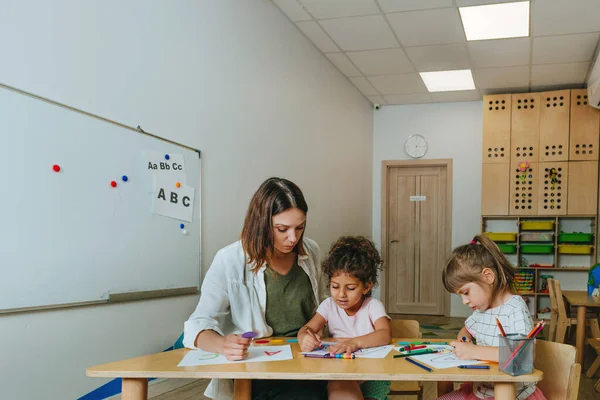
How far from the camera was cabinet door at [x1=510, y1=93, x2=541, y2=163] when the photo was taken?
691 centimetres

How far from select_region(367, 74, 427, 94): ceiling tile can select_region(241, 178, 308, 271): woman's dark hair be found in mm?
5034

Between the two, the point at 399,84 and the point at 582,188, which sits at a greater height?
the point at 399,84

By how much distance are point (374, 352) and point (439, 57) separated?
479 cm

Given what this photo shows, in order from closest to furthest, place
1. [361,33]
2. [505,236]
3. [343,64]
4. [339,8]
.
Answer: [339,8]
[361,33]
[343,64]
[505,236]

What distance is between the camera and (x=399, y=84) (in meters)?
7.11

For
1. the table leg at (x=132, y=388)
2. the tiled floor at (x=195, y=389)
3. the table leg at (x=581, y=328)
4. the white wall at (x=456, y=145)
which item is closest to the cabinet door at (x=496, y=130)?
the white wall at (x=456, y=145)

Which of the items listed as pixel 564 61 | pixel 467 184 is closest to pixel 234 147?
pixel 564 61

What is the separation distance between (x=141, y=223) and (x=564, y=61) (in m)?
4.93

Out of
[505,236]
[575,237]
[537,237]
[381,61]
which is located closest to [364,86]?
[381,61]

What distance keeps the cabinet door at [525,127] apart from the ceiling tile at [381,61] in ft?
5.07

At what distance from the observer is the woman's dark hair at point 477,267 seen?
6.43ft

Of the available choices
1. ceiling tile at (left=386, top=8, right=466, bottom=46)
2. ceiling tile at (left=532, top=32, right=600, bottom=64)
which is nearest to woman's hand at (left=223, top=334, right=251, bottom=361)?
ceiling tile at (left=386, top=8, right=466, bottom=46)

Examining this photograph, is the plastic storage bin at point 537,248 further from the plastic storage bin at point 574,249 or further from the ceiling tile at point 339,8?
the ceiling tile at point 339,8

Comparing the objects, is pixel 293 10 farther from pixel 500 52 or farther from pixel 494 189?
pixel 494 189
